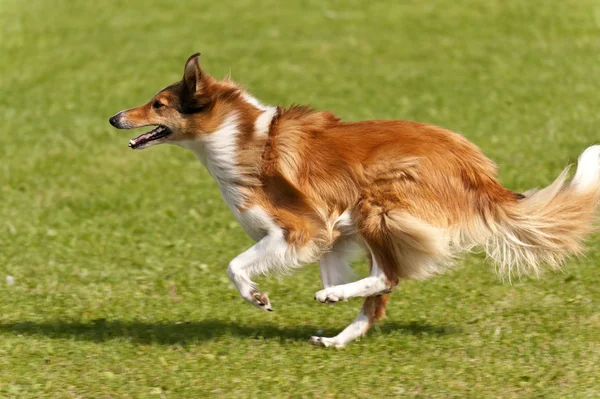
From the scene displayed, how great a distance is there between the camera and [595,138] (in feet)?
40.8

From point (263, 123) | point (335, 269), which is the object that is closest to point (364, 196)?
point (335, 269)

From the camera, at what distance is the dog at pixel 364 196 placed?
6.68 metres

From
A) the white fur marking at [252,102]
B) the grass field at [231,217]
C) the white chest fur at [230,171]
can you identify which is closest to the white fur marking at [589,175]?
the grass field at [231,217]

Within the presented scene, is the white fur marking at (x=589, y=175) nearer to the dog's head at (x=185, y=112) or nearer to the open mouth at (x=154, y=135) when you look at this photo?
the dog's head at (x=185, y=112)

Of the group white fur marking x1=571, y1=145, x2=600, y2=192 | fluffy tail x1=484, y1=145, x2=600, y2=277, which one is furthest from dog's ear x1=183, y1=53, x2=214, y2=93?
white fur marking x1=571, y1=145, x2=600, y2=192

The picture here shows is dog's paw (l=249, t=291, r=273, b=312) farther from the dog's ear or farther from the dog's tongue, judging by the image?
the dog's ear

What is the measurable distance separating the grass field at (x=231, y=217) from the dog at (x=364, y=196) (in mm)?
635

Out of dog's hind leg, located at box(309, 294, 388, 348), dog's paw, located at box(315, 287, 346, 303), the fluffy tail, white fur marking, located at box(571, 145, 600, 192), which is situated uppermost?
white fur marking, located at box(571, 145, 600, 192)

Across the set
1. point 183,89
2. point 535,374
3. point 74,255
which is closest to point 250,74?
point 74,255

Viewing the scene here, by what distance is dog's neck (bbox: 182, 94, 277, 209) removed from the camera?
22.7 ft

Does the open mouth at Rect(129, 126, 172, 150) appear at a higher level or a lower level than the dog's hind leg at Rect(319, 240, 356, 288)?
higher

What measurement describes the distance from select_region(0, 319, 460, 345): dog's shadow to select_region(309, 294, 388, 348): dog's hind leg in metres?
0.20

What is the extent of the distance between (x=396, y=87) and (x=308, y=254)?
9.00m

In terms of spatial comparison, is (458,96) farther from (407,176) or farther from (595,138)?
(407,176)
